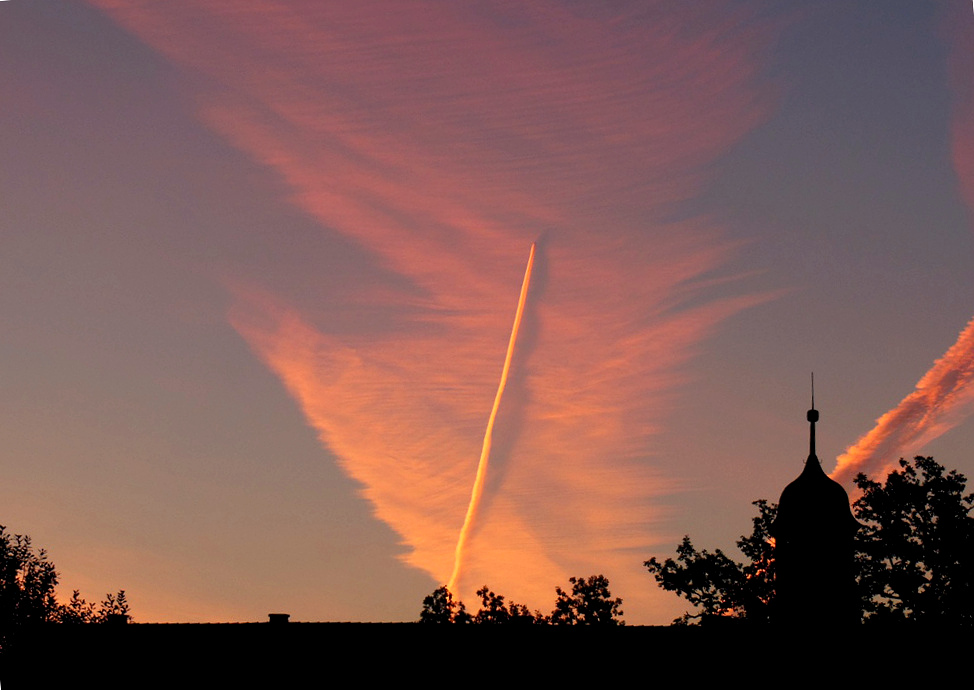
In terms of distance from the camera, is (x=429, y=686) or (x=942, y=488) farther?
(x=942, y=488)

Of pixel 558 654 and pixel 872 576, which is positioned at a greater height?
pixel 872 576

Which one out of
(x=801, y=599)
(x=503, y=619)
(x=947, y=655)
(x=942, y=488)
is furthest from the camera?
(x=503, y=619)

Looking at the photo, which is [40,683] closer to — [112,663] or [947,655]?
Result: [112,663]

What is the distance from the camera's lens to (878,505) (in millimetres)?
54156

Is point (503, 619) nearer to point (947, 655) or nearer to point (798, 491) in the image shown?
point (798, 491)

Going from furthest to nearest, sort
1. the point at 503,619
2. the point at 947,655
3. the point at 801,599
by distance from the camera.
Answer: the point at 503,619 < the point at 801,599 < the point at 947,655

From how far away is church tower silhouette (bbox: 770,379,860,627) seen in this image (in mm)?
41375

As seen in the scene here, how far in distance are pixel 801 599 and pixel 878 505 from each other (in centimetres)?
1370

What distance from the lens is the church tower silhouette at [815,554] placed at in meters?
41.4

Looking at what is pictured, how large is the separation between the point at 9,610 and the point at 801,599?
37314mm

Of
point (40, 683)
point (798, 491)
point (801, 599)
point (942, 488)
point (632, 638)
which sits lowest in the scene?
→ point (40, 683)

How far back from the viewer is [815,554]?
42.2 meters

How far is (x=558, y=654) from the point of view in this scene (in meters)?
35.2

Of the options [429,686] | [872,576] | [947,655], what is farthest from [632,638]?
[872,576]
